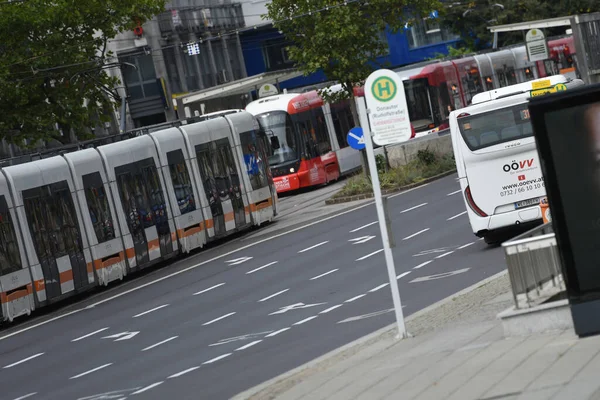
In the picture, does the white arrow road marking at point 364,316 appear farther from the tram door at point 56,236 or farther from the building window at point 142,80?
the building window at point 142,80

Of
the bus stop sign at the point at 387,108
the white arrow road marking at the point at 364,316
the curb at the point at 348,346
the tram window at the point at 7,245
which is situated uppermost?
the bus stop sign at the point at 387,108

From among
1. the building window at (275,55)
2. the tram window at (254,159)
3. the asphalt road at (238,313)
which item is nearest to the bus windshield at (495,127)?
the asphalt road at (238,313)

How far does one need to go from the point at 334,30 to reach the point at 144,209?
1253cm

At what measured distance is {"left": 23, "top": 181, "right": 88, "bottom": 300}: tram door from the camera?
2677 cm

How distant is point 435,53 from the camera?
296 feet

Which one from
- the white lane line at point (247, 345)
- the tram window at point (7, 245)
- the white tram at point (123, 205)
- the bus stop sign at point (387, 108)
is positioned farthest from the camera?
the white tram at point (123, 205)

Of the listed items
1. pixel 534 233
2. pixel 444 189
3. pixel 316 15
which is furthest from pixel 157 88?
pixel 534 233

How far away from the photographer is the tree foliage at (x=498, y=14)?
7956 centimetres

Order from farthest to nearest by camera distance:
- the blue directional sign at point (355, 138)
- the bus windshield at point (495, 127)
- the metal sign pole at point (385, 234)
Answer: the blue directional sign at point (355, 138), the bus windshield at point (495, 127), the metal sign pole at point (385, 234)

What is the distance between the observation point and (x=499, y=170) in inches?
877

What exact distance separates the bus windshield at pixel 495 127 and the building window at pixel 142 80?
47.1 metres

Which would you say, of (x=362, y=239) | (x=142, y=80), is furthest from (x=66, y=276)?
(x=142, y=80)

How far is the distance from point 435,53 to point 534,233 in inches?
3073

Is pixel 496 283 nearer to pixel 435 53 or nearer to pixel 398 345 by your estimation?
pixel 398 345
